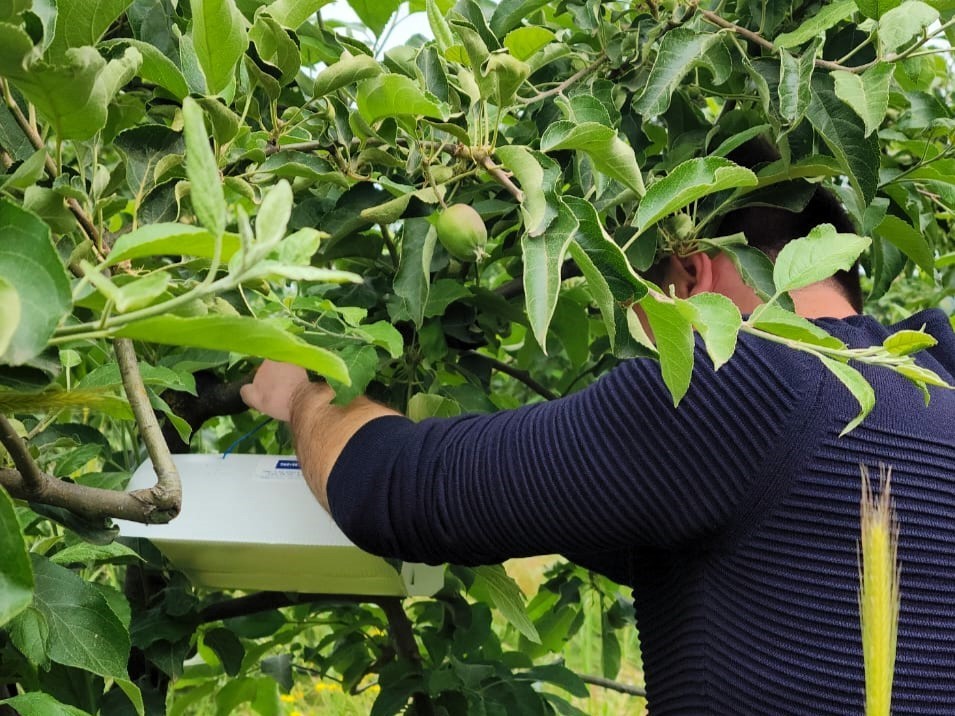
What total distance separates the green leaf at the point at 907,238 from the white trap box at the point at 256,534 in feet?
2.12

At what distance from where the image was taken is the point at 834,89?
981mm

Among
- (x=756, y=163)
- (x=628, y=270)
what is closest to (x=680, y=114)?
(x=756, y=163)

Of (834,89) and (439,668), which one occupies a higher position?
(834,89)

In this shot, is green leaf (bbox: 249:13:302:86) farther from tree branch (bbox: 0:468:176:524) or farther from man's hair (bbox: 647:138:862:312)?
man's hair (bbox: 647:138:862:312)

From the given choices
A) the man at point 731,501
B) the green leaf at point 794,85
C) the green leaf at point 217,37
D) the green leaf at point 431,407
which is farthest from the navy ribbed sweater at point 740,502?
the green leaf at point 217,37

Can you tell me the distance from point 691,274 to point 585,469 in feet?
0.97

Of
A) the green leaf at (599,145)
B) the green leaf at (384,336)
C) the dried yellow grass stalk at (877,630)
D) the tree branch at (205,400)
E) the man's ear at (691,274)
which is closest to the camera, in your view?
the dried yellow grass stalk at (877,630)

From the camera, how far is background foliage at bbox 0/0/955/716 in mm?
575

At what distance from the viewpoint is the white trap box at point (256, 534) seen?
43.4 inches

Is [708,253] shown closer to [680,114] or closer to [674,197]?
[680,114]

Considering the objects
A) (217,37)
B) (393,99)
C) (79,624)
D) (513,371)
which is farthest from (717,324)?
(513,371)

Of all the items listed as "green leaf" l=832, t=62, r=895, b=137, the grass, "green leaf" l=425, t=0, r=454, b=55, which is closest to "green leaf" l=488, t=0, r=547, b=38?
"green leaf" l=425, t=0, r=454, b=55

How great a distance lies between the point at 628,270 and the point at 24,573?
423 millimetres

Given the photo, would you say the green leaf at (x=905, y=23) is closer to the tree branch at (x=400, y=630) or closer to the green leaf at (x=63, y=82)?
the green leaf at (x=63, y=82)
